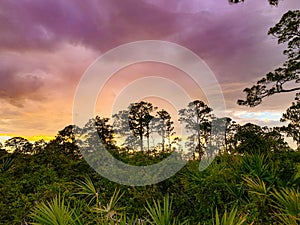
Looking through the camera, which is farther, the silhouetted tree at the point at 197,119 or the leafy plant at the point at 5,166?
the silhouetted tree at the point at 197,119

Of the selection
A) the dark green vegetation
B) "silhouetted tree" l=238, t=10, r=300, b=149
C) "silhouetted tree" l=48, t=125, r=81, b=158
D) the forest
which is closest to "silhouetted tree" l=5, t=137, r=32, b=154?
the forest

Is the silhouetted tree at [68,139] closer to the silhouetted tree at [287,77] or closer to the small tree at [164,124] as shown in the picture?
the small tree at [164,124]

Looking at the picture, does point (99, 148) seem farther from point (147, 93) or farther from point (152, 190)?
point (147, 93)

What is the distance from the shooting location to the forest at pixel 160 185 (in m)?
5.30

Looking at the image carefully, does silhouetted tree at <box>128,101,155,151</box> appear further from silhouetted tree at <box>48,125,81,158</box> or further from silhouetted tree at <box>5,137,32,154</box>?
silhouetted tree at <box>5,137,32,154</box>

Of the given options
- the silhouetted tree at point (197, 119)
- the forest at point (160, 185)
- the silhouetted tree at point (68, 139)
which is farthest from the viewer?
the silhouetted tree at point (197, 119)

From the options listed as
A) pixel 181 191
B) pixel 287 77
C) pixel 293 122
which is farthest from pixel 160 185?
pixel 293 122

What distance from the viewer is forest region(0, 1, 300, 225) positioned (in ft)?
17.4

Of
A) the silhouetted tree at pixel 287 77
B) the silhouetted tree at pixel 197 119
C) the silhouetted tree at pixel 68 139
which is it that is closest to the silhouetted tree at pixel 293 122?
the silhouetted tree at pixel 287 77

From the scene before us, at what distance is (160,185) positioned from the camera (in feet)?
27.9

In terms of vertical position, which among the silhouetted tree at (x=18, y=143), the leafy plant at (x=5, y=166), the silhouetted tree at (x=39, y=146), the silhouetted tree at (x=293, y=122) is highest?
the silhouetted tree at (x=293, y=122)

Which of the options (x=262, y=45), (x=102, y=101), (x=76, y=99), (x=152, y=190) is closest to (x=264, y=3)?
(x=262, y=45)

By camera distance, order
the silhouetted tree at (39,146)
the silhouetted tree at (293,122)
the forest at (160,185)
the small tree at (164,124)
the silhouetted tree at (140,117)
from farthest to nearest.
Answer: the small tree at (164,124)
the silhouetted tree at (140,117)
the silhouetted tree at (293,122)
the silhouetted tree at (39,146)
the forest at (160,185)

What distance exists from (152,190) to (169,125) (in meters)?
16.7
